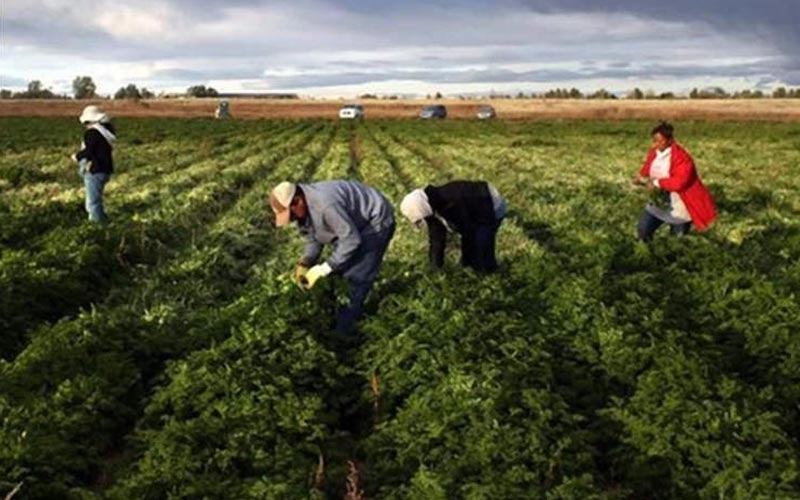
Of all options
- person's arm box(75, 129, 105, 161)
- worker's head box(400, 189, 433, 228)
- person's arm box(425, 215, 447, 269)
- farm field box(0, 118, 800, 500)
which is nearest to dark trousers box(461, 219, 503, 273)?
person's arm box(425, 215, 447, 269)

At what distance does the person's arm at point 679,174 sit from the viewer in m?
12.4

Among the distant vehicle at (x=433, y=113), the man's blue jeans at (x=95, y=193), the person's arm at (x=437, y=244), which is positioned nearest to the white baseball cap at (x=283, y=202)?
the person's arm at (x=437, y=244)

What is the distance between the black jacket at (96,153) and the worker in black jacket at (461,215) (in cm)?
673

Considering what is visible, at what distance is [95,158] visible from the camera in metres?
15.3

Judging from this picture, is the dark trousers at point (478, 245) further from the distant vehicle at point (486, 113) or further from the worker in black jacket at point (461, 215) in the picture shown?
the distant vehicle at point (486, 113)

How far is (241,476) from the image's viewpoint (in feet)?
19.9

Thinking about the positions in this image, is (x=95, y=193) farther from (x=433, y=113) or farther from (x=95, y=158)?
(x=433, y=113)

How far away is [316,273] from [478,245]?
8.67ft

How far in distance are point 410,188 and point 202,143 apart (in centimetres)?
2100

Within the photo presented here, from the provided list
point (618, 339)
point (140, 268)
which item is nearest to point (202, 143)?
point (140, 268)

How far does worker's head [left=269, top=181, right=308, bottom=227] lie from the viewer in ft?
27.0

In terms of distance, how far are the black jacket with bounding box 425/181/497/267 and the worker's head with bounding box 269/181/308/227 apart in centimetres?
215

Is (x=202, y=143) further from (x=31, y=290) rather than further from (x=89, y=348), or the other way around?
(x=89, y=348)

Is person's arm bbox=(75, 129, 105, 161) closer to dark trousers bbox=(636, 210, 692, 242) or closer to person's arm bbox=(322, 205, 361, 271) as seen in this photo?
person's arm bbox=(322, 205, 361, 271)
